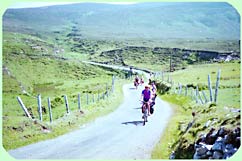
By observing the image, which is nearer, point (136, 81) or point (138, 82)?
point (138, 82)

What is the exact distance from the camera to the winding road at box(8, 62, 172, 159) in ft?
36.8

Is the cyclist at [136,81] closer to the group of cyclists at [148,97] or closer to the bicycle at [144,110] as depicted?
the group of cyclists at [148,97]

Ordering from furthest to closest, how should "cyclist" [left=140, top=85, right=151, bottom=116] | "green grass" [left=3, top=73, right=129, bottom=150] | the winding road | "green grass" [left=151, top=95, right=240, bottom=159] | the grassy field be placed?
"cyclist" [left=140, top=85, right=151, bottom=116] → "green grass" [left=3, top=73, right=129, bottom=150] → the winding road → the grassy field → "green grass" [left=151, top=95, right=240, bottom=159]

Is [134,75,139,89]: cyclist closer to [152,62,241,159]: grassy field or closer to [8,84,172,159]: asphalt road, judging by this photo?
[8,84,172,159]: asphalt road

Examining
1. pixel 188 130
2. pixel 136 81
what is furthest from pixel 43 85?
pixel 188 130

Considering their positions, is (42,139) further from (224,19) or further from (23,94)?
(224,19)

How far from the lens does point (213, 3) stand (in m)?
11.5

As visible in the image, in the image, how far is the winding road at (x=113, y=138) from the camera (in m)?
11.2

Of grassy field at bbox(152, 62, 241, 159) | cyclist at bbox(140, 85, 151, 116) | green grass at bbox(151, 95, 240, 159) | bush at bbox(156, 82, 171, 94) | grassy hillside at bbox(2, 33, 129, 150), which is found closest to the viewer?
green grass at bbox(151, 95, 240, 159)

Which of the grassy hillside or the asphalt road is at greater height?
the grassy hillside

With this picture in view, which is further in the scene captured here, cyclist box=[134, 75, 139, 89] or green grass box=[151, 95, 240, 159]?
cyclist box=[134, 75, 139, 89]

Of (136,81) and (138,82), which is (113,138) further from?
(136,81)

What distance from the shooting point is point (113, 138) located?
12641 millimetres

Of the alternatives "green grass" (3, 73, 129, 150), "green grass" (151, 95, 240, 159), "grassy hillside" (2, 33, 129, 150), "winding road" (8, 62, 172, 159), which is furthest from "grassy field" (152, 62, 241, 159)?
"green grass" (3, 73, 129, 150)
